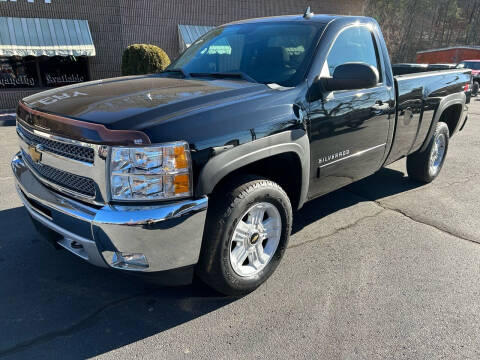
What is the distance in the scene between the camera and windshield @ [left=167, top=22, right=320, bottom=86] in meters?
3.05

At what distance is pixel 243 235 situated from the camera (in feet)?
8.73

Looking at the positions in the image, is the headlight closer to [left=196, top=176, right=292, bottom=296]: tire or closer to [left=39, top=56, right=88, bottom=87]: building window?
[left=196, top=176, right=292, bottom=296]: tire

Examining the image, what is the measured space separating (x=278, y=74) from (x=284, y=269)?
1585 mm

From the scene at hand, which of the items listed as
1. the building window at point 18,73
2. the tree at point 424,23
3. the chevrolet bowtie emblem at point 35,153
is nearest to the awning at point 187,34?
the building window at point 18,73

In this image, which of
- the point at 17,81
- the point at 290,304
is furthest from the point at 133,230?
the point at 17,81

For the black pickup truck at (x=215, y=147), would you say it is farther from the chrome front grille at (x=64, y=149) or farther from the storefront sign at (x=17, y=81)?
the storefront sign at (x=17, y=81)

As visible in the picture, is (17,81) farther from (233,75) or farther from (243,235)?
(243,235)

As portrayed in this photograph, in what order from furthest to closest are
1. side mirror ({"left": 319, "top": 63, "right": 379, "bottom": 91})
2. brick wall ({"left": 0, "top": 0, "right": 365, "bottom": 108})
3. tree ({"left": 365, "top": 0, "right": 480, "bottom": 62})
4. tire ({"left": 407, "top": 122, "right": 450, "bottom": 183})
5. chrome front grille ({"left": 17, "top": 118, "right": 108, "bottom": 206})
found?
tree ({"left": 365, "top": 0, "right": 480, "bottom": 62}), brick wall ({"left": 0, "top": 0, "right": 365, "bottom": 108}), tire ({"left": 407, "top": 122, "right": 450, "bottom": 183}), side mirror ({"left": 319, "top": 63, "right": 379, "bottom": 91}), chrome front grille ({"left": 17, "top": 118, "right": 108, "bottom": 206})

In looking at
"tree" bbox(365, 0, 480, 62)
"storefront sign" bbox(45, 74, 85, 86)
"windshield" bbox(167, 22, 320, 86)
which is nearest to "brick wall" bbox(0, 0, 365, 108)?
"storefront sign" bbox(45, 74, 85, 86)

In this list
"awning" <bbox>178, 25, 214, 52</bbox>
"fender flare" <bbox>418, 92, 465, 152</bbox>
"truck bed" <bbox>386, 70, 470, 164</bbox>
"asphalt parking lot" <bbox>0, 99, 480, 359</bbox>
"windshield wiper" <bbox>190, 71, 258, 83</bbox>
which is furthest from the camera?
"awning" <bbox>178, 25, 214, 52</bbox>

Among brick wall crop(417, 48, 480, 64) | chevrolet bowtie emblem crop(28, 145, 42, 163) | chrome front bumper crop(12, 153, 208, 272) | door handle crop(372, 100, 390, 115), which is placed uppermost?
door handle crop(372, 100, 390, 115)

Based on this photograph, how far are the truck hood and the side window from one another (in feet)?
2.52

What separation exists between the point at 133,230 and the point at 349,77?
198 cm

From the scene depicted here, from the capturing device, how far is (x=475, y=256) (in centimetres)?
330
